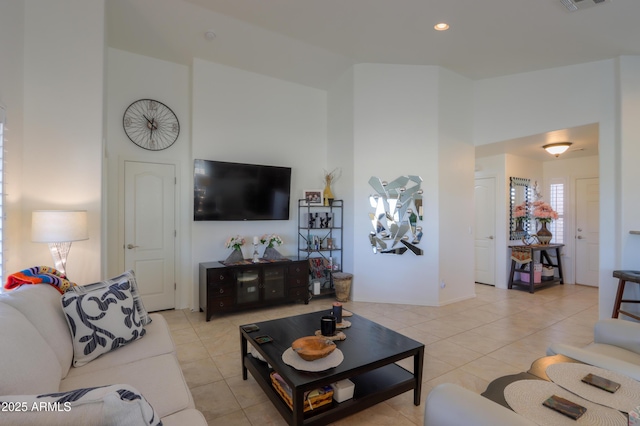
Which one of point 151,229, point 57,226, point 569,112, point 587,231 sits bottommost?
point 587,231

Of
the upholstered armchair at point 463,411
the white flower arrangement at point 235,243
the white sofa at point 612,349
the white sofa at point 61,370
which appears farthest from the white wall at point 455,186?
the white sofa at point 61,370

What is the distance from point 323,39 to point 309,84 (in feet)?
4.26

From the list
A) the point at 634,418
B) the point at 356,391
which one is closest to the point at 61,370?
the point at 356,391

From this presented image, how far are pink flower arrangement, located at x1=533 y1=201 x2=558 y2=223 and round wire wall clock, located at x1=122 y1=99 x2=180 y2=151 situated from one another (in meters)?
6.24

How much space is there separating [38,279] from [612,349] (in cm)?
375

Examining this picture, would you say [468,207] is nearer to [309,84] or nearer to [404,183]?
[404,183]

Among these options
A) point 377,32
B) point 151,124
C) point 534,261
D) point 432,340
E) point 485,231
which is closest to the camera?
point 432,340

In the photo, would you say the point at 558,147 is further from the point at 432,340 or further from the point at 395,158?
the point at 432,340

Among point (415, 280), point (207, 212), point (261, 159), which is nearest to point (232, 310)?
point (207, 212)

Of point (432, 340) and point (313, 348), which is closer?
point (313, 348)

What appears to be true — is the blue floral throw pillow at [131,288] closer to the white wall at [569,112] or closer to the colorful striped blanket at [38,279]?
the colorful striped blanket at [38,279]

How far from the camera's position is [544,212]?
18.7ft

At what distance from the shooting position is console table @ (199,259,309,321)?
3.89 metres

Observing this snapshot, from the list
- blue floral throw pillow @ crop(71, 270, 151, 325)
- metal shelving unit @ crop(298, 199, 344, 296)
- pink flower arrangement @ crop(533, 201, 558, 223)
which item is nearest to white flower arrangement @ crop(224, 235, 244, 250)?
metal shelving unit @ crop(298, 199, 344, 296)
